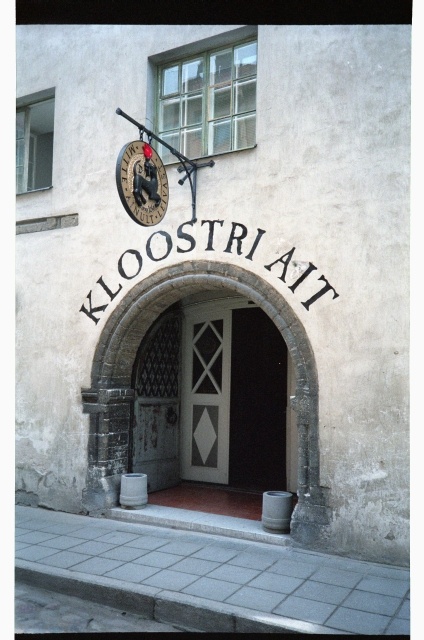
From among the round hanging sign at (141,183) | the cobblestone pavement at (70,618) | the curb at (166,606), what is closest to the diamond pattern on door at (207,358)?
the round hanging sign at (141,183)

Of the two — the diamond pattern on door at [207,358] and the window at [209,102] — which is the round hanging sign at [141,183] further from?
the diamond pattern on door at [207,358]

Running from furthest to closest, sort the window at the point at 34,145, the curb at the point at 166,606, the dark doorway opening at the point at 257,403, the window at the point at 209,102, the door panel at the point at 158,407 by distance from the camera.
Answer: the window at the point at 34,145
the dark doorway opening at the point at 257,403
the door panel at the point at 158,407
the window at the point at 209,102
the curb at the point at 166,606

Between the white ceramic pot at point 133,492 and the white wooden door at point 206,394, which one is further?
the white wooden door at point 206,394

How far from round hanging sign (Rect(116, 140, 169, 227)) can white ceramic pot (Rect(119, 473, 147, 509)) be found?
295 cm

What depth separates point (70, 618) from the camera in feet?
13.0

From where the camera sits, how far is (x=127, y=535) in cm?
552

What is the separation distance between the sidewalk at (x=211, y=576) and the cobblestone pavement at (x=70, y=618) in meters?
0.08

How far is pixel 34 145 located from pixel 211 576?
20.3 ft

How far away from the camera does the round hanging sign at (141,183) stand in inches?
191

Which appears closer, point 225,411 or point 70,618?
point 70,618

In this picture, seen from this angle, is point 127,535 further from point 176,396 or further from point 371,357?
point 371,357

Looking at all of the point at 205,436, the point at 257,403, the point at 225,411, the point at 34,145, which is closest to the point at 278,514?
the point at 257,403

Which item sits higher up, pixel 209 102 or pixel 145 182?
pixel 209 102

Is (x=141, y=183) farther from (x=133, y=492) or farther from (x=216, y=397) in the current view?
(x=216, y=397)
